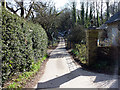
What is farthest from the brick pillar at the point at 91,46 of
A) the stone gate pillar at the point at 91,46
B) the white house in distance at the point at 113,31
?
the white house in distance at the point at 113,31

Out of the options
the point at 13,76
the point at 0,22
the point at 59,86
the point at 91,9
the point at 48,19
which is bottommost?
the point at 59,86

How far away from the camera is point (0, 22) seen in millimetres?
3195

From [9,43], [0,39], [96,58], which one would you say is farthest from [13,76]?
[96,58]

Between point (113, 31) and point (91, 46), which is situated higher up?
point (113, 31)

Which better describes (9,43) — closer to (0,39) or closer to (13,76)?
(0,39)

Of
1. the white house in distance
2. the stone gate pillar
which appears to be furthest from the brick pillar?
the white house in distance

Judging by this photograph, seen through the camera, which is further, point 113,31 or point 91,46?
point 113,31

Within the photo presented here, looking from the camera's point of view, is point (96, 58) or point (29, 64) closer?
point (29, 64)

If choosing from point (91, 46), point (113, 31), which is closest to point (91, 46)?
point (91, 46)

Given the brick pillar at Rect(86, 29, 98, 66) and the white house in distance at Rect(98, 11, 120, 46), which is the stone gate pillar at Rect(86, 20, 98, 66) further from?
the white house in distance at Rect(98, 11, 120, 46)

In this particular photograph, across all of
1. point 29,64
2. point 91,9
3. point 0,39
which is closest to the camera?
point 0,39

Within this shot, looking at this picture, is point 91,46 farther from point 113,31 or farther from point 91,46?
point 113,31

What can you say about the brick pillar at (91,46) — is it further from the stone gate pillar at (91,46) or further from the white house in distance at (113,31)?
the white house in distance at (113,31)

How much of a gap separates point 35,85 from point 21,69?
0.98m
